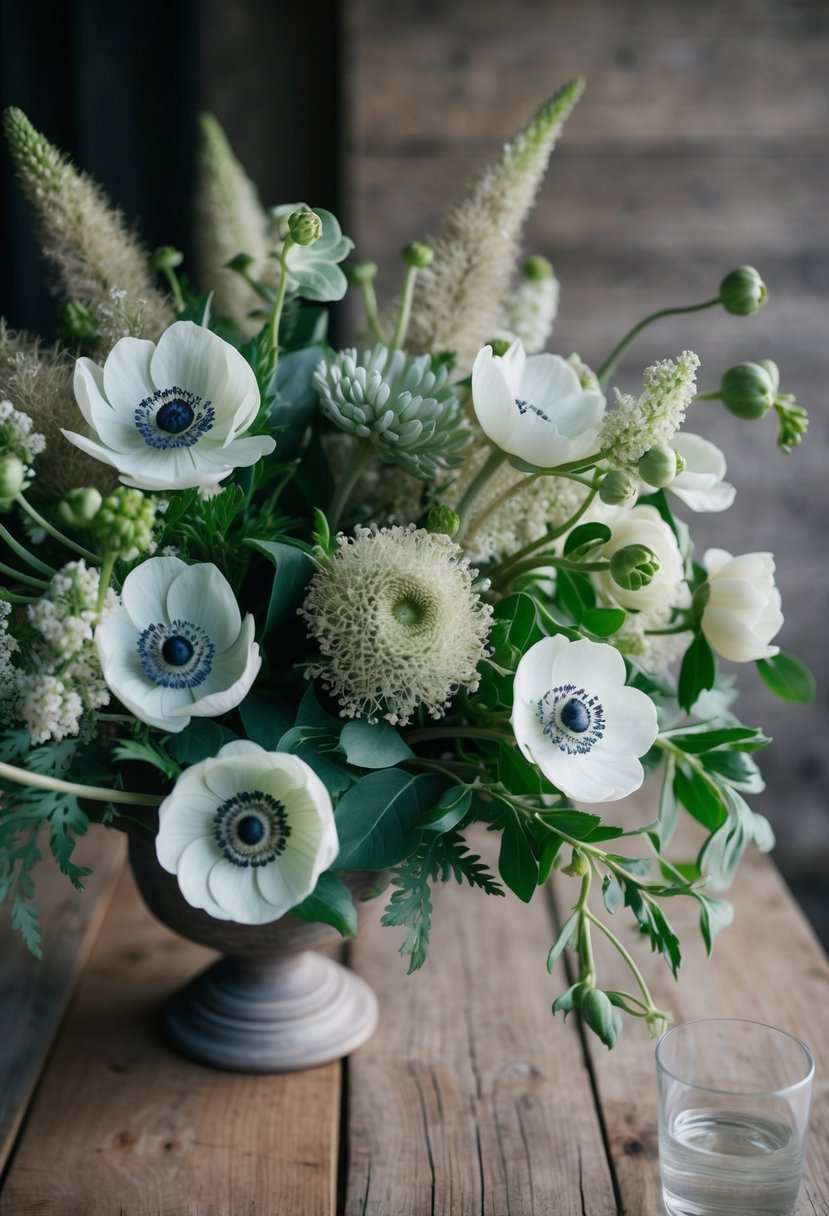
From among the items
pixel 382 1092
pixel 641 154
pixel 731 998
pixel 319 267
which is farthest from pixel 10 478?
pixel 641 154

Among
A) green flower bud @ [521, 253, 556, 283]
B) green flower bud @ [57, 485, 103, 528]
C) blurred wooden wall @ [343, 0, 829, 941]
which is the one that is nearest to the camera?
green flower bud @ [57, 485, 103, 528]

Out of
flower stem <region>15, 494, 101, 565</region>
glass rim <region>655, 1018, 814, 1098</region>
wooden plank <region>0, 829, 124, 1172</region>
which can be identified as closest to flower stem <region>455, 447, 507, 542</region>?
flower stem <region>15, 494, 101, 565</region>

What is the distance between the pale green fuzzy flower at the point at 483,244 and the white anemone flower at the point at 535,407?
4.3 inches

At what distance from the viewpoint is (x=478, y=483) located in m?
0.68

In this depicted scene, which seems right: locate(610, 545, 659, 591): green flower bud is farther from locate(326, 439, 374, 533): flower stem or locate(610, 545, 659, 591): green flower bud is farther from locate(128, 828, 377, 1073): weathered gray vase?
locate(128, 828, 377, 1073): weathered gray vase

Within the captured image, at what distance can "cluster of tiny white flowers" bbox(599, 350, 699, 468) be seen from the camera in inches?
23.6

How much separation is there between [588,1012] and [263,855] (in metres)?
0.19

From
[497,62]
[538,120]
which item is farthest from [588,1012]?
[497,62]

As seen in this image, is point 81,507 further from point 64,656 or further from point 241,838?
point 241,838

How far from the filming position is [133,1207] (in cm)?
67

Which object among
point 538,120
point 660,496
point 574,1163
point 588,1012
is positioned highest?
point 538,120

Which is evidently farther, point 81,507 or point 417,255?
point 417,255

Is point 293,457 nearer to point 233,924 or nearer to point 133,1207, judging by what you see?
point 233,924

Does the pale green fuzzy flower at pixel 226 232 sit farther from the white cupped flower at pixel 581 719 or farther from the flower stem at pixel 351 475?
the white cupped flower at pixel 581 719
